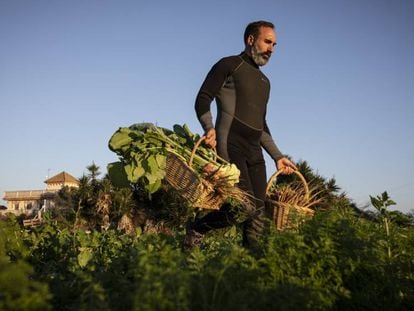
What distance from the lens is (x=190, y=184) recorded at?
4074mm

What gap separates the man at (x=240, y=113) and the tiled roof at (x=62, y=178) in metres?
98.9

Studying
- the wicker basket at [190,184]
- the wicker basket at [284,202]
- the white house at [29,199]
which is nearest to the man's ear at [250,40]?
the wicker basket at [190,184]

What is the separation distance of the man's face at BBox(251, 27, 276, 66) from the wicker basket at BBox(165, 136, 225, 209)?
1.12m

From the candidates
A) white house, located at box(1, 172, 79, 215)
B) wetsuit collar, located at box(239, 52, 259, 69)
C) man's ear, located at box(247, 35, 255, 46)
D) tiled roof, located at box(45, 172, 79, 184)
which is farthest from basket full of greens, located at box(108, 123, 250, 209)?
tiled roof, located at box(45, 172, 79, 184)

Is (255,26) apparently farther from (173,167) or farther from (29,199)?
(29,199)

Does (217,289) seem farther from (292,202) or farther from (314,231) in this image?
(292,202)

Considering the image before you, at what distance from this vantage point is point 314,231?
9.39ft

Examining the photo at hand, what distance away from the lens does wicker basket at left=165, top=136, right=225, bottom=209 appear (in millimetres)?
4059

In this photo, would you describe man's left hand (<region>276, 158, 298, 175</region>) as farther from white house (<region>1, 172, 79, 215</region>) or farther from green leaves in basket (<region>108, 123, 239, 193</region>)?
white house (<region>1, 172, 79, 215</region>)

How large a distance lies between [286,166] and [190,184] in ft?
4.56

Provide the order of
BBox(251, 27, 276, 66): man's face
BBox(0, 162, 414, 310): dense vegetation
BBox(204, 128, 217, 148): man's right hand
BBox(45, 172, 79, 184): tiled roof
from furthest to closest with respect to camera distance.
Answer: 1. BBox(45, 172, 79, 184): tiled roof
2. BBox(251, 27, 276, 66): man's face
3. BBox(204, 128, 217, 148): man's right hand
4. BBox(0, 162, 414, 310): dense vegetation

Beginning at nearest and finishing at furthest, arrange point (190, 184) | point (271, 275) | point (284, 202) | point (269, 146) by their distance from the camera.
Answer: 1. point (271, 275)
2. point (190, 184)
3. point (284, 202)
4. point (269, 146)

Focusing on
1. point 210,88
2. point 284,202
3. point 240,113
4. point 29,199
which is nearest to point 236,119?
point 240,113

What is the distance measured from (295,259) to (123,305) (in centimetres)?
97
